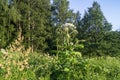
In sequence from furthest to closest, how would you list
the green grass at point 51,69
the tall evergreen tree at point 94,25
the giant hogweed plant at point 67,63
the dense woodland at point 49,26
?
the tall evergreen tree at point 94,25, the dense woodland at point 49,26, the giant hogweed plant at point 67,63, the green grass at point 51,69

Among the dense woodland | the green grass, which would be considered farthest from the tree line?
the green grass

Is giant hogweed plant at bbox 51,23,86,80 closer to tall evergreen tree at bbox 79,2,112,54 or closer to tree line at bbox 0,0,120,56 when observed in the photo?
tree line at bbox 0,0,120,56

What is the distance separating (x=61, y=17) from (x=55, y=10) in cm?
123

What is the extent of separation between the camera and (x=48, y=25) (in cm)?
4719

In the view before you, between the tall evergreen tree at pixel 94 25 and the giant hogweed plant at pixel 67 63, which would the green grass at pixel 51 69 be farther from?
the tall evergreen tree at pixel 94 25

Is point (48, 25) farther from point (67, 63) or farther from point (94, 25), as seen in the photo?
point (67, 63)

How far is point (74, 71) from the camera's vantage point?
8.68 meters

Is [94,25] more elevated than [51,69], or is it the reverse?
[94,25]

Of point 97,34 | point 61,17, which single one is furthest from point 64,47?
point 97,34

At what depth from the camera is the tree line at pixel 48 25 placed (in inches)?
1650

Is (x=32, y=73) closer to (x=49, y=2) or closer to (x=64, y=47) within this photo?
Answer: (x=64, y=47)

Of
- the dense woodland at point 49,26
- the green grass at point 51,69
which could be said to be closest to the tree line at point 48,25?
the dense woodland at point 49,26

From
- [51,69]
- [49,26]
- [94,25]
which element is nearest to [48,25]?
[49,26]

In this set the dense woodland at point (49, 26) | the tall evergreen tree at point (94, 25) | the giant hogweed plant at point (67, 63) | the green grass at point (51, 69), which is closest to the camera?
the green grass at point (51, 69)
